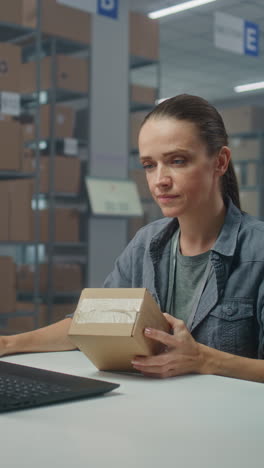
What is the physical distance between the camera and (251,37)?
5805 mm

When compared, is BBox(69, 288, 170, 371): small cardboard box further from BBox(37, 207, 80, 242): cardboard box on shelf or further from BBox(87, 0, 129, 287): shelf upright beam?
BBox(87, 0, 129, 287): shelf upright beam

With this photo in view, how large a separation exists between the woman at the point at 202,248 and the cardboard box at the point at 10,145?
246 cm

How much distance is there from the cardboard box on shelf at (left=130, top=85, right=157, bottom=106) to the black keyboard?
15.1 feet

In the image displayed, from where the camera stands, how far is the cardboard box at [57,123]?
4.92m

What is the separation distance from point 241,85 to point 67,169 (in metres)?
6.64

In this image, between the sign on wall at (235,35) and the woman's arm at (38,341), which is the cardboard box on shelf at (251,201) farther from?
the woman's arm at (38,341)

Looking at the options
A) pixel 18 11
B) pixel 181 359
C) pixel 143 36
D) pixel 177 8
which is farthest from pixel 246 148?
pixel 181 359

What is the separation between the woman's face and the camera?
136 centimetres

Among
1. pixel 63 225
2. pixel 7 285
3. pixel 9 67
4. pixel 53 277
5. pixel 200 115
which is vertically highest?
pixel 9 67

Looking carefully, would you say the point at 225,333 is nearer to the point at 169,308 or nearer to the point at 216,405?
the point at 169,308

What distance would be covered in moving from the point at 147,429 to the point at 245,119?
315 inches

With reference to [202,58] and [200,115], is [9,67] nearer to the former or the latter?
[200,115]

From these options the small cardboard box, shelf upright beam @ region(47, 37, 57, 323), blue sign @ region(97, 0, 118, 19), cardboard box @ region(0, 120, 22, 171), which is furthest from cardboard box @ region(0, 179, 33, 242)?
the small cardboard box

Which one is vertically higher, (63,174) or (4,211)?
(63,174)
